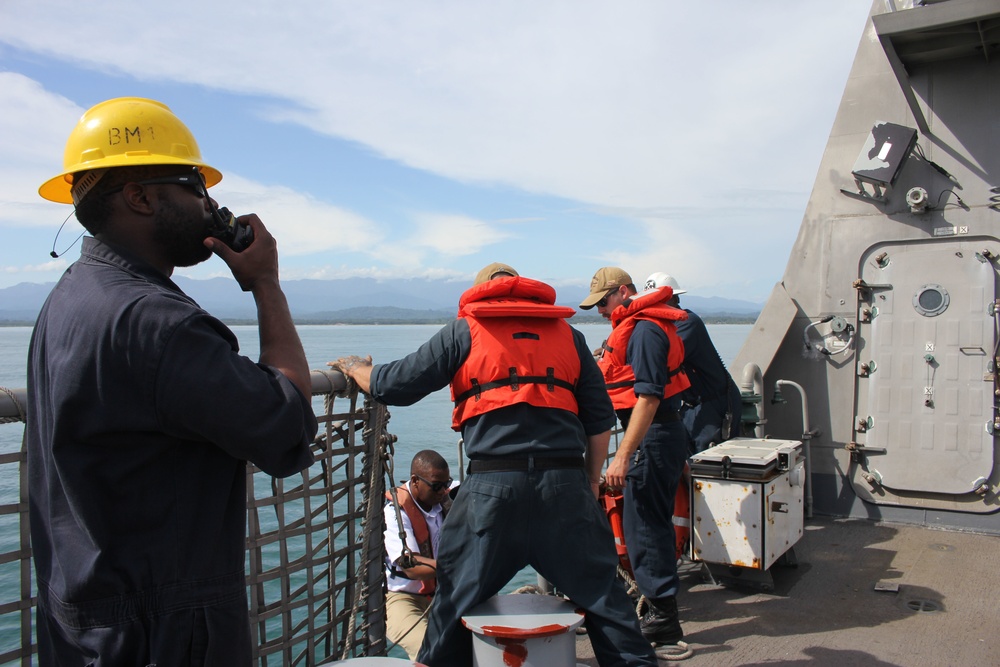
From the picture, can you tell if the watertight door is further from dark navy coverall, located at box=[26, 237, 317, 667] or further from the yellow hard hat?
the yellow hard hat

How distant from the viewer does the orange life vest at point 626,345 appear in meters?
4.25

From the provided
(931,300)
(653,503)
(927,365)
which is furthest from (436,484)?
(931,300)

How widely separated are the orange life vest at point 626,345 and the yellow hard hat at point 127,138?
2.93 metres

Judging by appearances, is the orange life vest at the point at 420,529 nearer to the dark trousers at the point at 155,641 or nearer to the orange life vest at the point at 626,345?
the orange life vest at the point at 626,345

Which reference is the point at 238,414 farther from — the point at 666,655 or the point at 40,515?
the point at 666,655

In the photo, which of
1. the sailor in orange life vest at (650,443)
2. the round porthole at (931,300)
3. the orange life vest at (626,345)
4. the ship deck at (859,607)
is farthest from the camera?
the round porthole at (931,300)

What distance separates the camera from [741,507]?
456 cm

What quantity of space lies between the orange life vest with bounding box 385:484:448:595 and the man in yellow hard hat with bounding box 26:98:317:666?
2.41 m

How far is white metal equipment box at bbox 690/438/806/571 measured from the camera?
4523 mm

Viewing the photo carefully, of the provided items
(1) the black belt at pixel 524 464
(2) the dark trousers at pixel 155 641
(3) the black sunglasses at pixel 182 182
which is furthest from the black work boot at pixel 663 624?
(3) the black sunglasses at pixel 182 182

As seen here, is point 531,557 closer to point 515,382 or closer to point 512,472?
point 512,472

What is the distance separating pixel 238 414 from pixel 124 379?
0.22 meters

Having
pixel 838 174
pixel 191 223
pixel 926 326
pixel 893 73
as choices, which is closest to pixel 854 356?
pixel 926 326

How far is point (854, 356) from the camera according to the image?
251 inches
